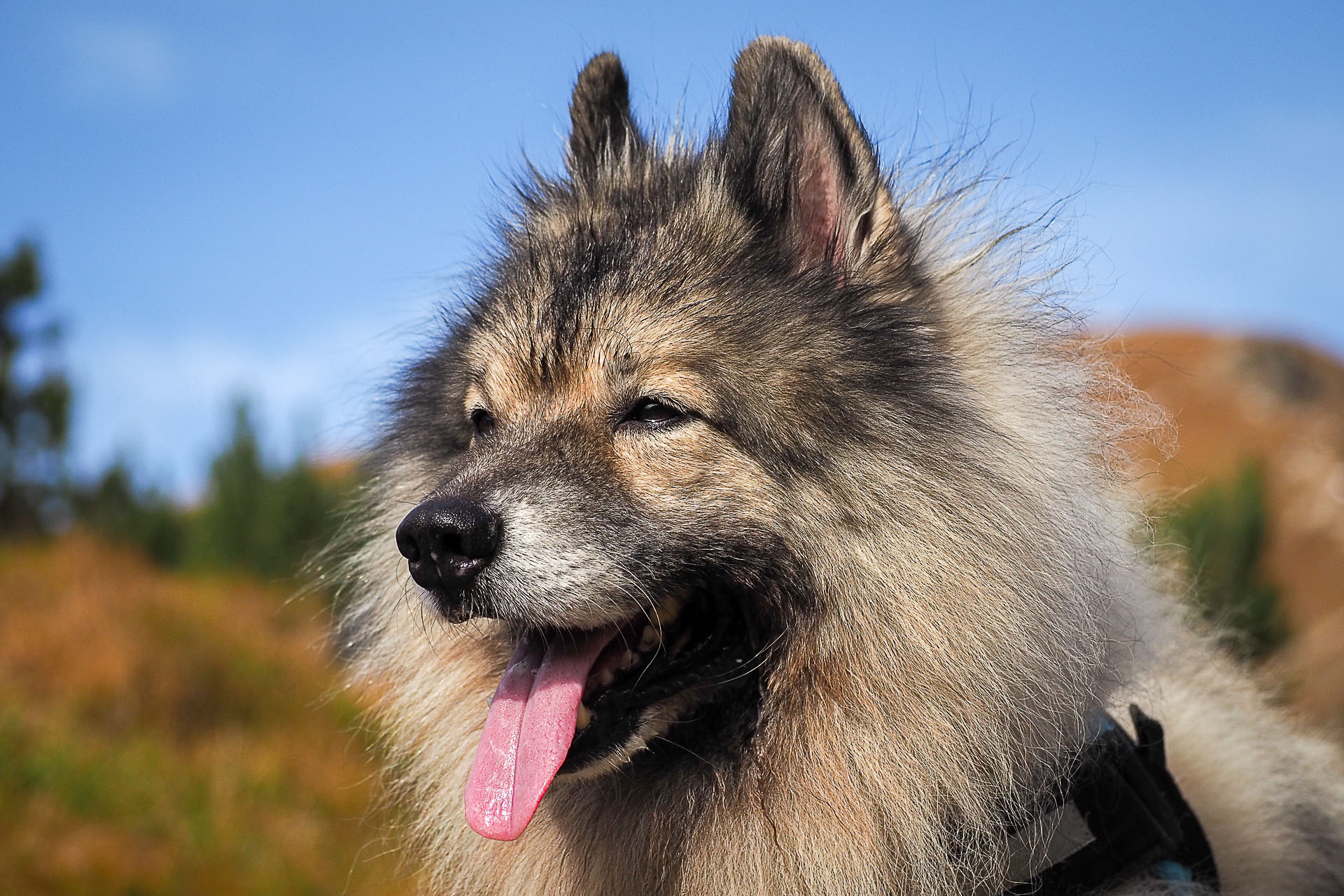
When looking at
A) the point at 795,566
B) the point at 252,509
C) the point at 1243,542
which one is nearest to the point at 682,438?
the point at 795,566

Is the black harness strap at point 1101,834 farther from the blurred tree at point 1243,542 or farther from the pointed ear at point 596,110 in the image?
the blurred tree at point 1243,542

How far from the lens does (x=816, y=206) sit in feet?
9.20

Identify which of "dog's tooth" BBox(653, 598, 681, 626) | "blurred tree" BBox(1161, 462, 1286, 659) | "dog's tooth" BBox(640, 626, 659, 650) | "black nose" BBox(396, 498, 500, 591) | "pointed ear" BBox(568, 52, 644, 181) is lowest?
"blurred tree" BBox(1161, 462, 1286, 659)

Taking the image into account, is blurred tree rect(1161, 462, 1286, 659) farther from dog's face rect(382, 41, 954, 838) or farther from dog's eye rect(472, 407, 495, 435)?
dog's eye rect(472, 407, 495, 435)

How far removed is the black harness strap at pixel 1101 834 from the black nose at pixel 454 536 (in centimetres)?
141

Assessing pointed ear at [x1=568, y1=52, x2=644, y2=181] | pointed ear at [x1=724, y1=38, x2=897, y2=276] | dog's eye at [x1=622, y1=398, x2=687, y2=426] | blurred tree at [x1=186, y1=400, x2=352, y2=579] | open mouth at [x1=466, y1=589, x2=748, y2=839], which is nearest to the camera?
open mouth at [x1=466, y1=589, x2=748, y2=839]

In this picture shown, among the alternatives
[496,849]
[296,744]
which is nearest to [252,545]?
[296,744]

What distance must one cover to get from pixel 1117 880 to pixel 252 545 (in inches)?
789

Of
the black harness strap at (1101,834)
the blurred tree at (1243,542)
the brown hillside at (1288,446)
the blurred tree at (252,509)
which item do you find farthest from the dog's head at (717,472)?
the blurred tree at (252,509)

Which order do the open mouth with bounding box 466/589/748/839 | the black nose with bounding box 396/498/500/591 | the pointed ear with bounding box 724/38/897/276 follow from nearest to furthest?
1. the black nose with bounding box 396/498/500/591
2. the open mouth with bounding box 466/589/748/839
3. the pointed ear with bounding box 724/38/897/276

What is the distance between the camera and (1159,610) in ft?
9.90

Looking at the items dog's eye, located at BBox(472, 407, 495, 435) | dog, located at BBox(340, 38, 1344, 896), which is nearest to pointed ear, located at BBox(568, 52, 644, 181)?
dog, located at BBox(340, 38, 1344, 896)

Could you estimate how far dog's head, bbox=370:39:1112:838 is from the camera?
2.37 meters

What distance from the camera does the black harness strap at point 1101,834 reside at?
241 cm
